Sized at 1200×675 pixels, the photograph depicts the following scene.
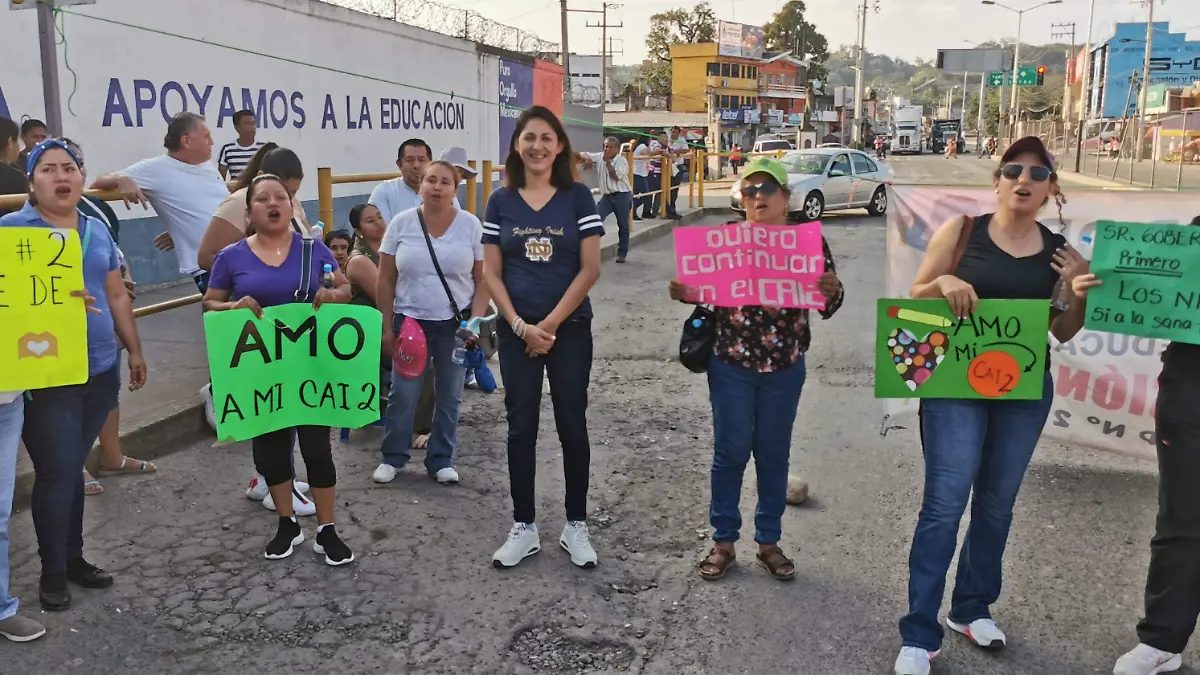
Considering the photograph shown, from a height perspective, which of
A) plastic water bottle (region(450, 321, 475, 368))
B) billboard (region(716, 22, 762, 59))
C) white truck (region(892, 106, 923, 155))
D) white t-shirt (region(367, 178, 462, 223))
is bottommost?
plastic water bottle (region(450, 321, 475, 368))

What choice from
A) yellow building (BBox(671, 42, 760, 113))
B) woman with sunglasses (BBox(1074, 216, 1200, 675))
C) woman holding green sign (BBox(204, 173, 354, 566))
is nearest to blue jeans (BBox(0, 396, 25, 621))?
woman holding green sign (BBox(204, 173, 354, 566))

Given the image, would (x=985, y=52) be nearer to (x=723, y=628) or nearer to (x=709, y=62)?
(x=709, y=62)

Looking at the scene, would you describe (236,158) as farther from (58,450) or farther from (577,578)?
(577,578)

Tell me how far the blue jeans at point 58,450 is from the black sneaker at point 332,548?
3.14 feet

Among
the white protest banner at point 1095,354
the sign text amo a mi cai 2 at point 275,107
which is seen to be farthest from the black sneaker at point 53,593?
the sign text amo a mi cai 2 at point 275,107

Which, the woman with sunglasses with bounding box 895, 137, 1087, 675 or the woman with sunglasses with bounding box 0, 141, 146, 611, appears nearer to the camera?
the woman with sunglasses with bounding box 895, 137, 1087, 675

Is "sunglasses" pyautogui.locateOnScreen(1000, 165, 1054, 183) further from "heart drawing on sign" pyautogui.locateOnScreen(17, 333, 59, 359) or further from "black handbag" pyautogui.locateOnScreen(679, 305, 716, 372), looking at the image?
"heart drawing on sign" pyautogui.locateOnScreen(17, 333, 59, 359)

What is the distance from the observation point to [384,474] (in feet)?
16.9

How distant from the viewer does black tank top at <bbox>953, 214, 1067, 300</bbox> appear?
3.32m

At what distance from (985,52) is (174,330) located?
92225mm

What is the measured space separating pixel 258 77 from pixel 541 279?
A: 9.64 meters

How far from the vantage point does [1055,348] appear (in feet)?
17.7

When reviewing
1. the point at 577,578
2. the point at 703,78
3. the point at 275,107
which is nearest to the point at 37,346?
the point at 577,578

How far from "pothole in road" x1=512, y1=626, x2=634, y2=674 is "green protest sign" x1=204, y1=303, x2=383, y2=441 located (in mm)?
1225
